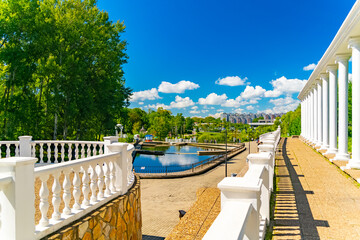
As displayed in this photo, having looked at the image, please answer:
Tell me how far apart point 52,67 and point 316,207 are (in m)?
18.2

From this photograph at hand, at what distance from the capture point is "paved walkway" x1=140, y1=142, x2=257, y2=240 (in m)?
10.7

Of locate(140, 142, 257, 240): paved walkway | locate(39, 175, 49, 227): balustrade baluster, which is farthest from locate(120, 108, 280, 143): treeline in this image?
locate(39, 175, 49, 227): balustrade baluster

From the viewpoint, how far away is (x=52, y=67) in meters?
17.2

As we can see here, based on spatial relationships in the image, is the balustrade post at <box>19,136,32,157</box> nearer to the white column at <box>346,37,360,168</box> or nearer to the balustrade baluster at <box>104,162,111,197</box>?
the balustrade baluster at <box>104,162,111,197</box>

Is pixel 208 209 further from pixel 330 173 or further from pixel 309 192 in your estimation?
pixel 330 173

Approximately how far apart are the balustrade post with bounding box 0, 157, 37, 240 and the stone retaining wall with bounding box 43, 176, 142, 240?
20.0 inches

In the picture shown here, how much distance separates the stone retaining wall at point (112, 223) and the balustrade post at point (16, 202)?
51 centimetres

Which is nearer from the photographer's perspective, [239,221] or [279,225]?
[239,221]

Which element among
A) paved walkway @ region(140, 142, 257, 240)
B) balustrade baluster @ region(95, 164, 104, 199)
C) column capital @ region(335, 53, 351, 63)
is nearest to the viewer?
balustrade baluster @ region(95, 164, 104, 199)

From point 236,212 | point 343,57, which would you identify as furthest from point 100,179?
point 343,57

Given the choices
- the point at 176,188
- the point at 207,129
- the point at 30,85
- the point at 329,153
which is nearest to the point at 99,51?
the point at 30,85

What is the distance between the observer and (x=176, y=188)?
57.0 ft

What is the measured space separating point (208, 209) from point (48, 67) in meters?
16.8

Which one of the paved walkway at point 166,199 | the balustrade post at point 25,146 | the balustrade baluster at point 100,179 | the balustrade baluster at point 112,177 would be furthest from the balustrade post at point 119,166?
the balustrade post at point 25,146
